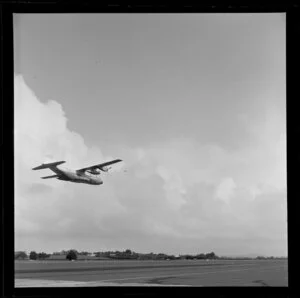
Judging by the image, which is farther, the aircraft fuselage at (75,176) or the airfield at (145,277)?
the aircraft fuselage at (75,176)

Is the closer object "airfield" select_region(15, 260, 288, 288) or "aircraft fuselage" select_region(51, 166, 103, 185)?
"airfield" select_region(15, 260, 288, 288)

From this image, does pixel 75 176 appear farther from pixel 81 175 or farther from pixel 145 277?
pixel 145 277

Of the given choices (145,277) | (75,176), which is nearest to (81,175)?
(75,176)

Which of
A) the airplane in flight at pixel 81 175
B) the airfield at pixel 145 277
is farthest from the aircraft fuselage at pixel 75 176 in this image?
the airfield at pixel 145 277

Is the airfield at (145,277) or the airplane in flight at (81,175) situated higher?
the airplane in flight at (81,175)

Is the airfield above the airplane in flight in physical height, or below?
below

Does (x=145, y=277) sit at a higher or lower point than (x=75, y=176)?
lower

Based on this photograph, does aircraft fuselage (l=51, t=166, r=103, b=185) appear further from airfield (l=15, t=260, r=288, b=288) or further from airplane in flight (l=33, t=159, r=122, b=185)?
airfield (l=15, t=260, r=288, b=288)

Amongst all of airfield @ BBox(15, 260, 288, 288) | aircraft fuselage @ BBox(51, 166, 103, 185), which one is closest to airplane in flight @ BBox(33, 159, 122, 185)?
aircraft fuselage @ BBox(51, 166, 103, 185)

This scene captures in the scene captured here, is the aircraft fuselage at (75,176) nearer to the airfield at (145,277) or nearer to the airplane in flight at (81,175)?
the airplane in flight at (81,175)
